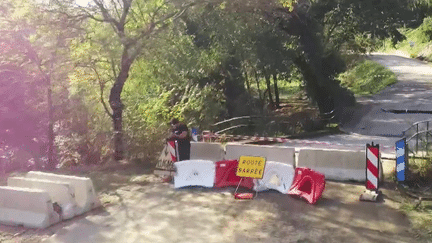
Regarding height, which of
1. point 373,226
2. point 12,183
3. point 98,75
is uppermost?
point 98,75

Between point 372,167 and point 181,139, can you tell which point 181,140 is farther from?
point 372,167

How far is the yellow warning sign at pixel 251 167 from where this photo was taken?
1034 centimetres

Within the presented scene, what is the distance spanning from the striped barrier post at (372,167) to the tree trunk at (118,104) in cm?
869

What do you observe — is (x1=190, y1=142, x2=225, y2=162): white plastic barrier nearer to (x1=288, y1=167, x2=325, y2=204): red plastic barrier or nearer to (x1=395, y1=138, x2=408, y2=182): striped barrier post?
(x1=288, y1=167, x2=325, y2=204): red plastic barrier

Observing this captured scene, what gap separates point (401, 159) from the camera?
34.1 ft

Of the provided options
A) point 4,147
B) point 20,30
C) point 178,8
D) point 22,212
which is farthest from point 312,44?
point 22,212

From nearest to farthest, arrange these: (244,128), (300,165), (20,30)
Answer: (300,165) < (20,30) < (244,128)

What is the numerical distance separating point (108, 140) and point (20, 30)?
484cm

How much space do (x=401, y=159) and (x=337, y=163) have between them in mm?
1629

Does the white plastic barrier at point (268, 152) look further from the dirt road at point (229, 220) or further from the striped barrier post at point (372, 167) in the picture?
the striped barrier post at point (372, 167)

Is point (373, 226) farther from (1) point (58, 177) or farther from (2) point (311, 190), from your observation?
(1) point (58, 177)

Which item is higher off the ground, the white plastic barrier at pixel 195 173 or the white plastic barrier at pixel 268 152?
the white plastic barrier at pixel 268 152

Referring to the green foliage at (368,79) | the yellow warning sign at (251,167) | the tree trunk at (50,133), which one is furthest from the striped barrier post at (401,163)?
the green foliage at (368,79)

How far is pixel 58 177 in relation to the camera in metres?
10.1
